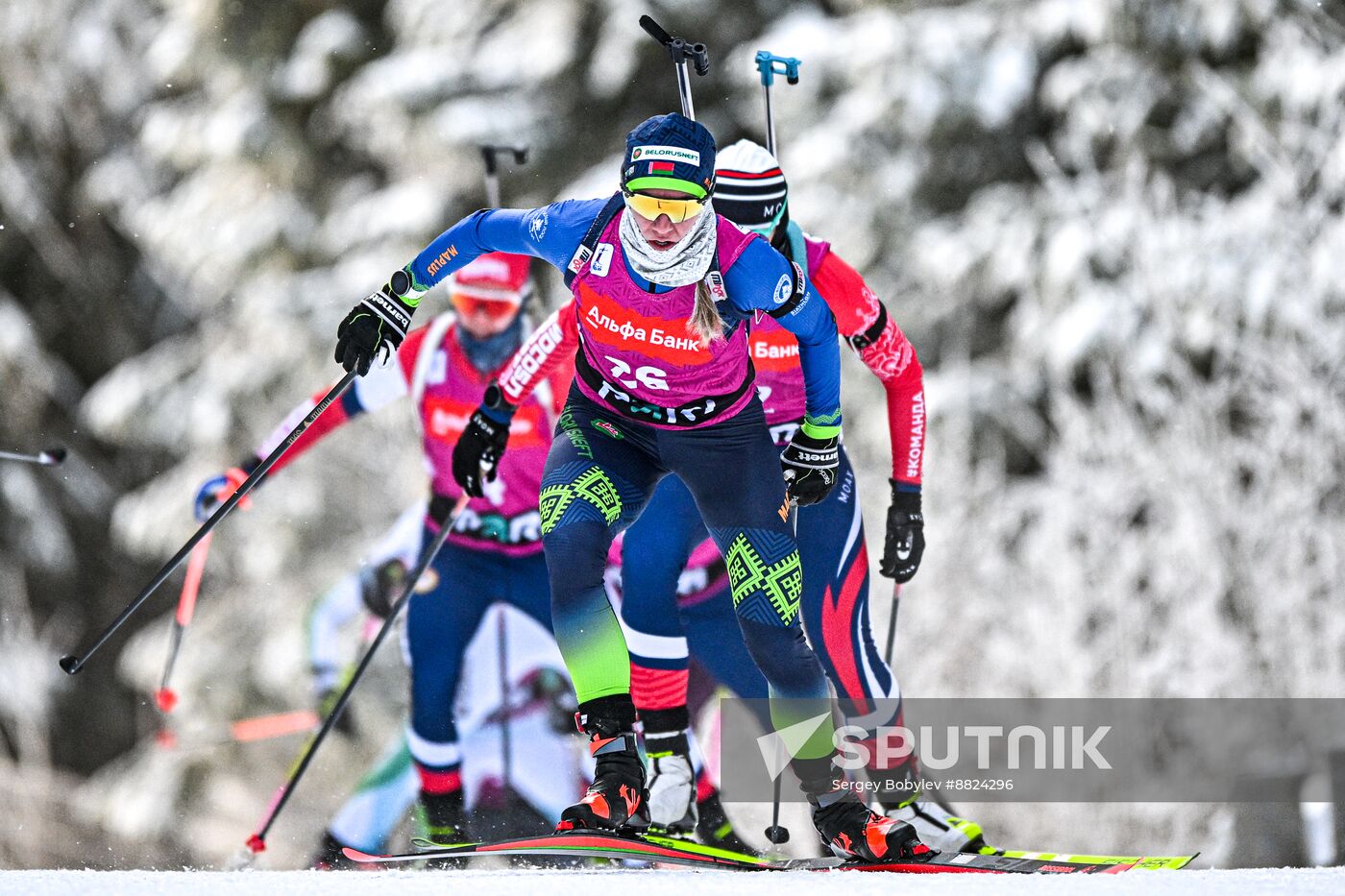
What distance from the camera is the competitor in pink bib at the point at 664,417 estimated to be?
3.94 meters

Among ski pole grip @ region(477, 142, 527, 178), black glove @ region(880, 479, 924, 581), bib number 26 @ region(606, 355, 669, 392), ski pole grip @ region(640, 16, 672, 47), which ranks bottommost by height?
black glove @ region(880, 479, 924, 581)

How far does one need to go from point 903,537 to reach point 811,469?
2.00 feet

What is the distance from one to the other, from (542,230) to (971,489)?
347 inches

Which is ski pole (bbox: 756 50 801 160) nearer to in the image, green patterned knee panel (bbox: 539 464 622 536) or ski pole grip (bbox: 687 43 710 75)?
ski pole grip (bbox: 687 43 710 75)

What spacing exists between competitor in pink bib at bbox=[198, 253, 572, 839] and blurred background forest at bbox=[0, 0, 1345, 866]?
5425 millimetres

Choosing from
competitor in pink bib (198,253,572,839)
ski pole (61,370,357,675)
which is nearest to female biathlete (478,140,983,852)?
ski pole (61,370,357,675)

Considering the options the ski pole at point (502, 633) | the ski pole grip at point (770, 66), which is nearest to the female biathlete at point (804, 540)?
the ski pole grip at point (770, 66)

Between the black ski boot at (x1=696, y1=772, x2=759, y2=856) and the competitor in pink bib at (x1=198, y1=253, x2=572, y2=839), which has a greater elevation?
the competitor in pink bib at (x1=198, y1=253, x2=572, y2=839)

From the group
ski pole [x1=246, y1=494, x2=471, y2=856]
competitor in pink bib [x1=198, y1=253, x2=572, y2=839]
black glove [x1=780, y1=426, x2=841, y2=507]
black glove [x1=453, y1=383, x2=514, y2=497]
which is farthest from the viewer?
competitor in pink bib [x1=198, y1=253, x2=572, y2=839]

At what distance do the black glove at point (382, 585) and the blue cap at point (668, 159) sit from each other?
302 cm

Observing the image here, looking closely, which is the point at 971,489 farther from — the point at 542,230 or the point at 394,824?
the point at 542,230

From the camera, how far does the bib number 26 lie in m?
4.14

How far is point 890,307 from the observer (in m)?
14.1

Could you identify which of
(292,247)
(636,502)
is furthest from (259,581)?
(636,502)
